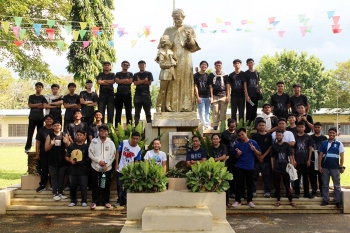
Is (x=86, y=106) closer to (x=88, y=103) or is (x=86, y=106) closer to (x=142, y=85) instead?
(x=88, y=103)

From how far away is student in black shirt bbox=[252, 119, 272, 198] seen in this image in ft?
26.1

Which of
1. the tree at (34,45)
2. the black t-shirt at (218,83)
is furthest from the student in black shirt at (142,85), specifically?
the tree at (34,45)

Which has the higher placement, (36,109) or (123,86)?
(123,86)

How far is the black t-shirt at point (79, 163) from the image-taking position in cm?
765

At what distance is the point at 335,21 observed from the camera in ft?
33.6

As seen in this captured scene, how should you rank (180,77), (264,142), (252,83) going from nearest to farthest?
1. (264,142)
2. (180,77)
3. (252,83)

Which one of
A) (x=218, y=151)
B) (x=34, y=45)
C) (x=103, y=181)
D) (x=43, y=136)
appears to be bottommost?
(x=103, y=181)

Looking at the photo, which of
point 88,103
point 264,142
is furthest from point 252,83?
point 88,103

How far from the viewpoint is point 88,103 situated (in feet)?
29.8

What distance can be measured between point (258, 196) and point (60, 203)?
3941 millimetres

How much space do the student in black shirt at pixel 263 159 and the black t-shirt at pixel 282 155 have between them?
213mm

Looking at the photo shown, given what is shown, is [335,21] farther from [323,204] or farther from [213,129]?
[323,204]

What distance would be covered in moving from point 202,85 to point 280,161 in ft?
10.0

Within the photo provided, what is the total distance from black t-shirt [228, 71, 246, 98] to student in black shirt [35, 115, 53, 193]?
4268mm
